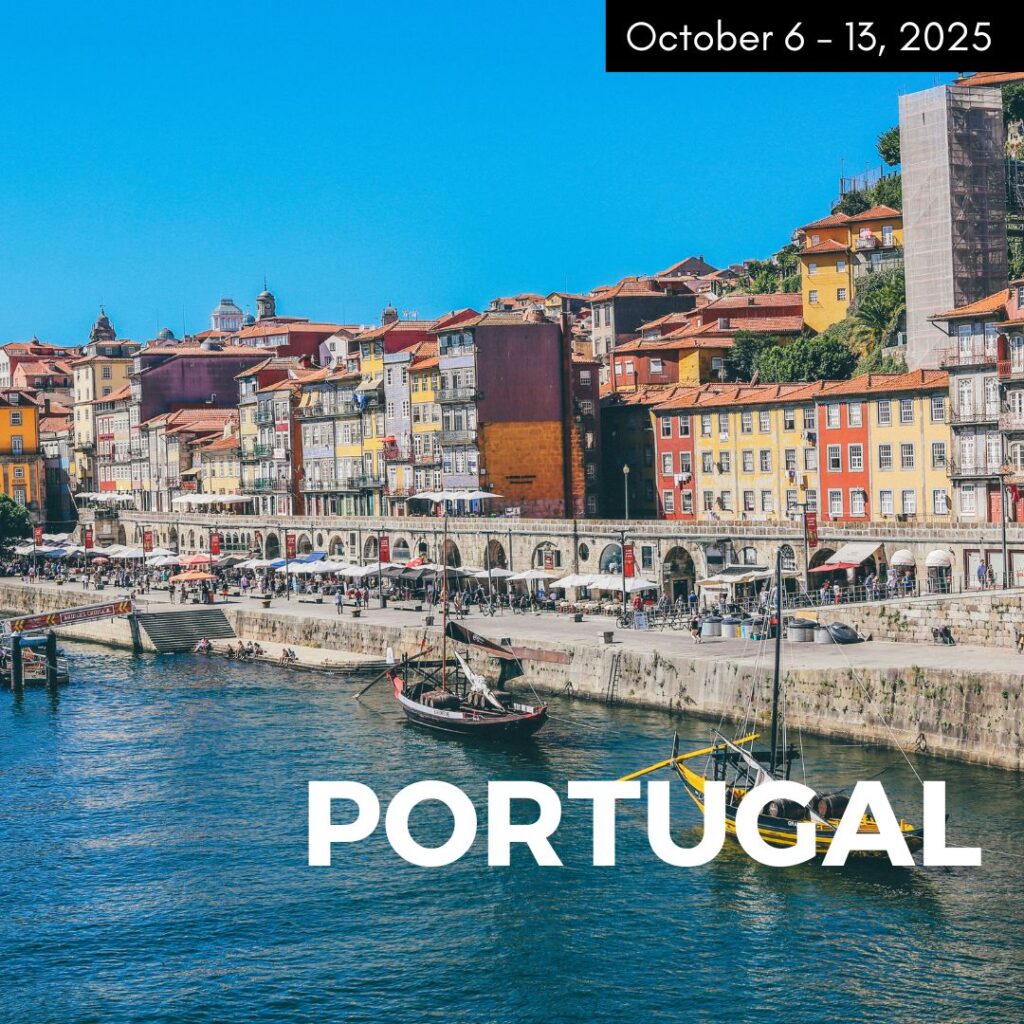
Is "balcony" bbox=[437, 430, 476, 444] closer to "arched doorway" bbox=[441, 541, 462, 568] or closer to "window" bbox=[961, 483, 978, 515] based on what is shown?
"arched doorway" bbox=[441, 541, 462, 568]

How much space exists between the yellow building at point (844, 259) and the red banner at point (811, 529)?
1871 inches

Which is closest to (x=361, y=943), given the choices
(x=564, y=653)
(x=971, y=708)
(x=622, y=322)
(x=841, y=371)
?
(x=971, y=708)

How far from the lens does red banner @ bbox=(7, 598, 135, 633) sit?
8975cm

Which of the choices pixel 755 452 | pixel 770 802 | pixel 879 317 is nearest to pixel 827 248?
pixel 879 317

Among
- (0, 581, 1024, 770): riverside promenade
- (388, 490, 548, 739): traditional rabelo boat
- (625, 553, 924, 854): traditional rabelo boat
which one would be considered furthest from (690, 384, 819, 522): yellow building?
(625, 553, 924, 854): traditional rabelo boat

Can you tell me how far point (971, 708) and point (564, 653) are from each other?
20.6 m

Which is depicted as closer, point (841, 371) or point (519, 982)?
point (519, 982)

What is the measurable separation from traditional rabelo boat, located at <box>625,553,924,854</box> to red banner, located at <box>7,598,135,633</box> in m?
46.8

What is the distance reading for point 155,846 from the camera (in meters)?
47.4

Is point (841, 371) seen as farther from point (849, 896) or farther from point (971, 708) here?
point (849, 896)

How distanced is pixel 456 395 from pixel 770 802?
210ft

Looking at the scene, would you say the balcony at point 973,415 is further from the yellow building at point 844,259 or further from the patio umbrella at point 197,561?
the patio umbrella at point 197,561

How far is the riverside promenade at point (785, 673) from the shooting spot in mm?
53906

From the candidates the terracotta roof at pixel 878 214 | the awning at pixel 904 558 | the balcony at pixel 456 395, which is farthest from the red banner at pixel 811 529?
the terracotta roof at pixel 878 214
